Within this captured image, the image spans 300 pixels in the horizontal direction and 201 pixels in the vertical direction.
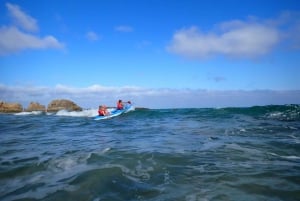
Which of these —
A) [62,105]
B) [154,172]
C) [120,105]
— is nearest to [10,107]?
[62,105]

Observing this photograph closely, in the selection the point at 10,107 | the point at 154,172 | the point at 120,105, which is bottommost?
the point at 154,172

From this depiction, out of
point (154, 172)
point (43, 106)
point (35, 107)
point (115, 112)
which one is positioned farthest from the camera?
point (43, 106)

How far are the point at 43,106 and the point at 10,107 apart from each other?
6703 millimetres

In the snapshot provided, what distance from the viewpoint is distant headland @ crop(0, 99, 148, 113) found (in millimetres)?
60362

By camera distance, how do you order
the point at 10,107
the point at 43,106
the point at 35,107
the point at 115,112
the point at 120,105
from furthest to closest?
1. the point at 43,106
2. the point at 35,107
3. the point at 10,107
4. the point at 120,105
5. the point at 115,112

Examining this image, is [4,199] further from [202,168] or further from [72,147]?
[72,147]

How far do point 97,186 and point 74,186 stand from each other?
53 centimetres

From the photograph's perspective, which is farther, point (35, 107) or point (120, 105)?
point (35, 107)

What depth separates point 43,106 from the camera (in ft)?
208

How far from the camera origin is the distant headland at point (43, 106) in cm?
6036

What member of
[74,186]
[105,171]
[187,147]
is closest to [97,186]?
[74,186]

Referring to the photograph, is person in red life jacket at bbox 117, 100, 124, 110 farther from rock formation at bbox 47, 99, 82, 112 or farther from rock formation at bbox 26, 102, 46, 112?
rock formation at bbox 26, 102, 46, 112

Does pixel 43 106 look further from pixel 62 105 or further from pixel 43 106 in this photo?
pixel 62 105

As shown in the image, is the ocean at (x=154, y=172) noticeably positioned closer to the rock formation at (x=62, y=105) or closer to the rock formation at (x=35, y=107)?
the rock formation at (x=62, y=105)
